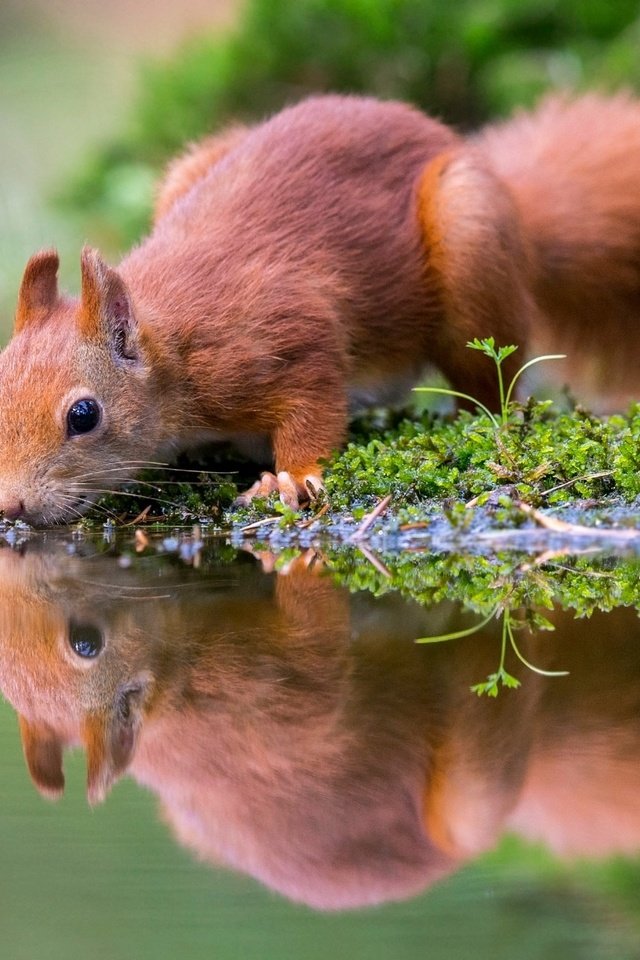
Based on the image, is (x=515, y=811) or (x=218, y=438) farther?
(x=218, y=438)

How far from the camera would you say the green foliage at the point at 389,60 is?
8.37 meters

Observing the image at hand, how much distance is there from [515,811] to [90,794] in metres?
0.61

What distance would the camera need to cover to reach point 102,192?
9844 millimetres

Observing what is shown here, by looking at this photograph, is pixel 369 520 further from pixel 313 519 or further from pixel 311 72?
pixel 311 72

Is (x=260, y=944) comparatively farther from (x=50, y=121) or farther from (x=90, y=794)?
(x=50, y=121)

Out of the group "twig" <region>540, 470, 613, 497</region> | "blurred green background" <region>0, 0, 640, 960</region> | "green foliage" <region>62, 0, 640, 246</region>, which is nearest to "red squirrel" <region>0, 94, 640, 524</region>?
"twig" <region>540, 470, 613, 497</region>

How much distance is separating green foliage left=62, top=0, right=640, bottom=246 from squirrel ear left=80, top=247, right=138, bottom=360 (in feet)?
14.9

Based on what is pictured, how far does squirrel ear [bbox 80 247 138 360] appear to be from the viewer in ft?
14.1

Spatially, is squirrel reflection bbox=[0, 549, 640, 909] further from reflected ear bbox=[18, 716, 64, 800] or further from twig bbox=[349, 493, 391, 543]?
twig bbox=[349, 493, 391, 543]

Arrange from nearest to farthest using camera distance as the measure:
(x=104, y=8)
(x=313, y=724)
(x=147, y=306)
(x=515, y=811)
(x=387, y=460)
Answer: (x=515, y=811) < (x=313, y=724) < (x=387, y=460) < (x=147, y=306) < (x=104, y=8)

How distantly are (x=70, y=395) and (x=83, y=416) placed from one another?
9 centimetres

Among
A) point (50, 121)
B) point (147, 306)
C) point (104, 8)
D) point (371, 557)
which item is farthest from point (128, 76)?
point (371, 557)

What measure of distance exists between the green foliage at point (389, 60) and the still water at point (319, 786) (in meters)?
6.15

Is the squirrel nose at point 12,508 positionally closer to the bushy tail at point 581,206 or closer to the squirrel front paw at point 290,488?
the squirrel front paw at point 290,488
